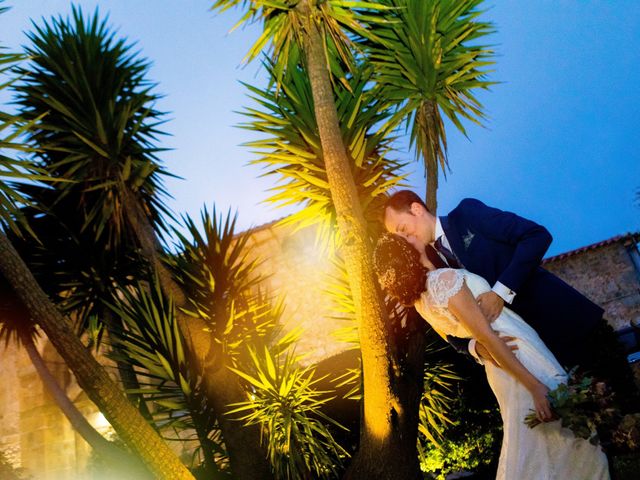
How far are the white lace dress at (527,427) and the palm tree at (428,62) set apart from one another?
226 cm

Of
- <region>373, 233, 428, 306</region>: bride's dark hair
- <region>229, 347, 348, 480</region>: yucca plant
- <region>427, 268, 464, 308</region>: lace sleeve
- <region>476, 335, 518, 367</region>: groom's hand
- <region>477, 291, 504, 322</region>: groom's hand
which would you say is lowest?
<region>229, 347, 348, 480</region>: yucca plant

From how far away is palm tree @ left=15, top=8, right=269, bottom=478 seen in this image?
214 inches

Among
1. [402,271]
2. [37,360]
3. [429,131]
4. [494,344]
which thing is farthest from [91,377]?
[37,360]

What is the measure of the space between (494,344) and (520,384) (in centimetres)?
23

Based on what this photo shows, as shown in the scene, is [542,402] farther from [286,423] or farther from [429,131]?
[429,131]

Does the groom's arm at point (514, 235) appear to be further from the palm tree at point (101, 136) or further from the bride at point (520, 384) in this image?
the palm tree at point (101, 136)

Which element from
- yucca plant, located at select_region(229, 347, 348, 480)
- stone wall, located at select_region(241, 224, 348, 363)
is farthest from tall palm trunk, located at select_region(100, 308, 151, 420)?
stone wall, located at select_region(241, 224, 348, 363)

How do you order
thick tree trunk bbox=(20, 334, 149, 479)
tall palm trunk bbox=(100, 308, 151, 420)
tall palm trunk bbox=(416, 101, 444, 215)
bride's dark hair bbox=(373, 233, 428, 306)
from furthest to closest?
tall palm trunk bbox=(100, 308, 151, 420)
thick tree trunk bbox=(20, 334, 149, 479)
tall palm trunk bbox=(416, 101, 444, 215)
bride's dark hair bbox=(373, 233, 428, 306)

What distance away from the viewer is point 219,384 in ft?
14.2

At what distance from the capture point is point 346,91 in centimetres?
443

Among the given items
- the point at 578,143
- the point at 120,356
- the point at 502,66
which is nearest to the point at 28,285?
the point at 120,356

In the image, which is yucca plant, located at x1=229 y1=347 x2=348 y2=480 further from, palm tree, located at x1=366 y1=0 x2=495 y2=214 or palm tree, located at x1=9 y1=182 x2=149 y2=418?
palm tree, located at x1=9 y1=182 x2=149 y2=418

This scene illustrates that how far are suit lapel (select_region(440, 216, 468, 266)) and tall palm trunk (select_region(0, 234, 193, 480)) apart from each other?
8.07ft

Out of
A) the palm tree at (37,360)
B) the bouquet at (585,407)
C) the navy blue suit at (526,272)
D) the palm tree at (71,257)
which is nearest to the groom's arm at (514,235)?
the navy blue suit at (526,272)
